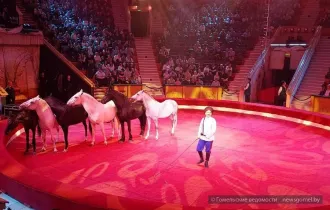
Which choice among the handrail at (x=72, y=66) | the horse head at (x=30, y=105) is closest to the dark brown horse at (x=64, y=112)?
the horse head at (x=30, y=105)

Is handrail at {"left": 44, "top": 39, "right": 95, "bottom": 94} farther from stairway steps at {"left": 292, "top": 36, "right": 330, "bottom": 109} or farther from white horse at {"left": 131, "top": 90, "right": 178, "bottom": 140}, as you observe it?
stairway steps at {"left": 292, "top": 36, "right": 330, "bottom": 109}

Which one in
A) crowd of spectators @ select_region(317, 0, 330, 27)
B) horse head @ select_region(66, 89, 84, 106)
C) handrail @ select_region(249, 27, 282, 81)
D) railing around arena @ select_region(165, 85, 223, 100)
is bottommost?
railing around arena @ select_region(165, 85, 223, 100)

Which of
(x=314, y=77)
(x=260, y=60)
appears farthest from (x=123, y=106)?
(x=314, y=77)

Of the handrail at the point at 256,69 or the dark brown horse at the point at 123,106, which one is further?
the handrail at the point at 256,69

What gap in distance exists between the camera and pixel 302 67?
21109 mm

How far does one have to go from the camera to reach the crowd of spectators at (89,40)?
69.2ft

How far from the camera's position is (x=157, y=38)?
85.4 ft

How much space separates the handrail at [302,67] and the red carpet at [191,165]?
21.7 feet

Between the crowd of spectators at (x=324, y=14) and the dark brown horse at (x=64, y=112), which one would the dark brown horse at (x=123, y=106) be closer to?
the dark brown horse at (x=64, y=112)

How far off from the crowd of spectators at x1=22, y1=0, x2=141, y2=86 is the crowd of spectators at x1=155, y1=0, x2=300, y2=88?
8.50ft

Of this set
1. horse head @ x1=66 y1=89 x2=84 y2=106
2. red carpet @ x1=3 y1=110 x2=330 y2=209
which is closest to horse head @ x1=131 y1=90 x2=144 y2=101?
red carpet @ x1=3 y1=110 x2=330 y2=209

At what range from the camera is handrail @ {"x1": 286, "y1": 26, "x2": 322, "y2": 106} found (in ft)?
63.3

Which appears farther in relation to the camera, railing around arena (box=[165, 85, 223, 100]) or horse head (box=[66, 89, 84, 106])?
railing around arena (box=[165, 85, 223, 100])

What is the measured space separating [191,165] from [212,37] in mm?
17146
